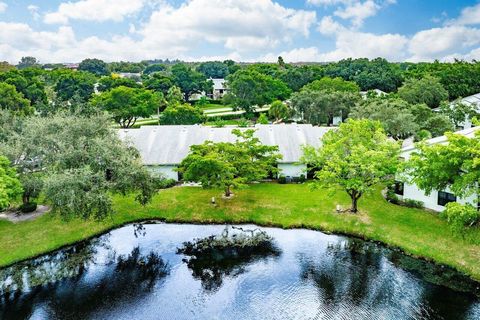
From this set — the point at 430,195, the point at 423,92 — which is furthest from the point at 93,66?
the point at 430,195

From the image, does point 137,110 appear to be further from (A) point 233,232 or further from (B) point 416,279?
(B) point 416,279

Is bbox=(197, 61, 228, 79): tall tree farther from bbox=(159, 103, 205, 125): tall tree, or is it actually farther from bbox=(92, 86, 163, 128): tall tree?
bbox=(159, 103, 205, 125): tall tree

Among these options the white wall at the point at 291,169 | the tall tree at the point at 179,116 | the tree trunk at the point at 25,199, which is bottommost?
the tree trunk at the point at 25,199

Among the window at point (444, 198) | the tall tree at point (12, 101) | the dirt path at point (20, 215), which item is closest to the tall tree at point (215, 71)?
the tall tree at point (12, 101)

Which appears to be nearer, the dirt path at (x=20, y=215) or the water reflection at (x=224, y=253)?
the water reflection at (x=224, y=253)

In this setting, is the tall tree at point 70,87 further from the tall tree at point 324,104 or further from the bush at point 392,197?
the bush at point 392,197

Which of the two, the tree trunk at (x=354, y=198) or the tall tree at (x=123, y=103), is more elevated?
the tall tree at (x=123, y=103)

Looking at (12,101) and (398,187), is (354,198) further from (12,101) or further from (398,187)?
(12,101)
